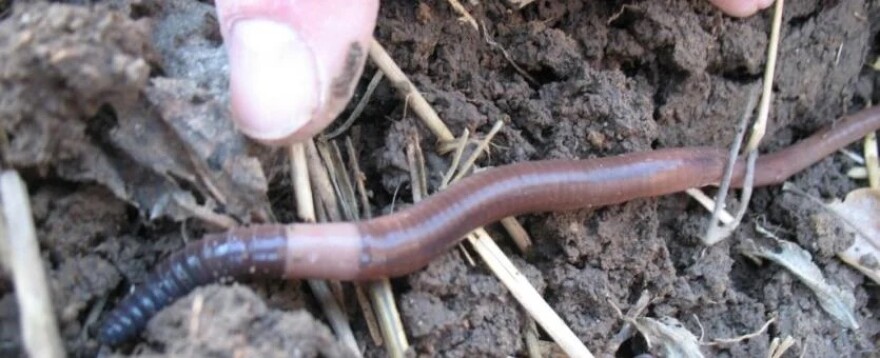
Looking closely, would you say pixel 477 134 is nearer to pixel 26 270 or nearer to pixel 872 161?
pixel 26 270

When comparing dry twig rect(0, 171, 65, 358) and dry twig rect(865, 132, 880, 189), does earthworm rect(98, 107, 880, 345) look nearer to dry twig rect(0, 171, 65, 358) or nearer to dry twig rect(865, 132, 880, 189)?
dry twig rect(0, 171, 65, 358)

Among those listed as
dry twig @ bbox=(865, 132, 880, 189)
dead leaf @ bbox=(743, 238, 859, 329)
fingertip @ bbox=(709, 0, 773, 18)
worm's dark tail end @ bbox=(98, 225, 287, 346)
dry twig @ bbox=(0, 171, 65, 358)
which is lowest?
dry twig @ bbox=(0, 171, 65, 358)

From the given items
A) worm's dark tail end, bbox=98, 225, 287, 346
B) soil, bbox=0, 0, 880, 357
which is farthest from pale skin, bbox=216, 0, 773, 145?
worm's dark tail end, bbox=98, 225, 287, 346

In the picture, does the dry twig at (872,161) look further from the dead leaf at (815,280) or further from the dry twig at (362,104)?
the dry twig at (362,104)

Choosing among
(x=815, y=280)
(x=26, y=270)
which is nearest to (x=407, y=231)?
(x=26, y=270)

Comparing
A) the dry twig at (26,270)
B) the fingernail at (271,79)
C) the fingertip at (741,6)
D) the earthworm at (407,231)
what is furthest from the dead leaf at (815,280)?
the dry twig at (26,270)

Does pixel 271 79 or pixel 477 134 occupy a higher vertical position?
pixel 477 134

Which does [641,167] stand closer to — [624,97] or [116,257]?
[624,97]
